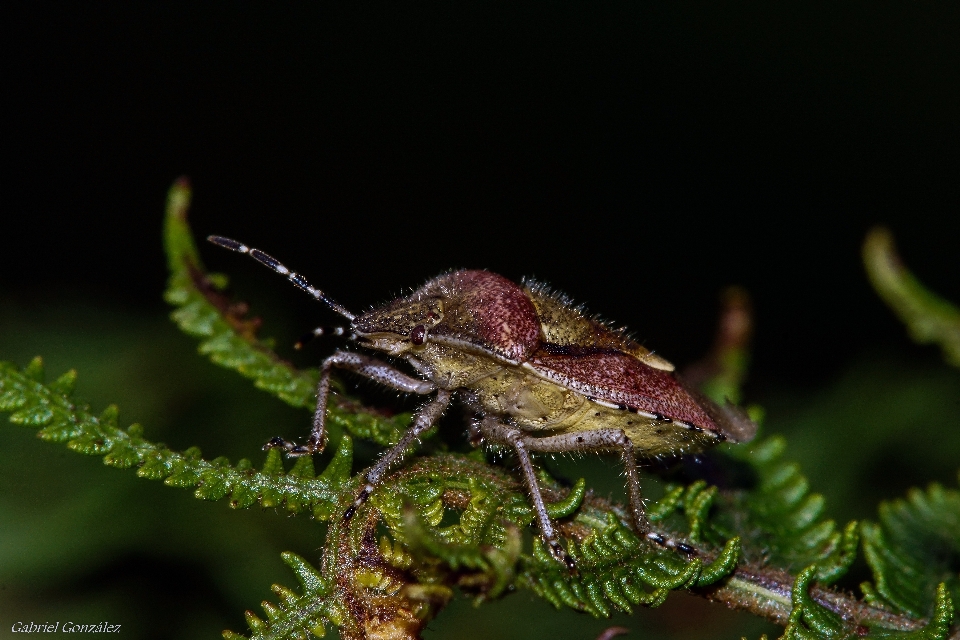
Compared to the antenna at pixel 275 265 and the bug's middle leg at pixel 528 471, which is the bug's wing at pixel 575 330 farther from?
the antenna at pixel 275 265

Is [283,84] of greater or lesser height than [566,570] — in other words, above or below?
above

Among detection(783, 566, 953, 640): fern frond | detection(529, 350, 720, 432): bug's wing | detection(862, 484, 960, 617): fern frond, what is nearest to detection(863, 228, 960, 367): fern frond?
detection(862, 484, 960, 617): fern frond

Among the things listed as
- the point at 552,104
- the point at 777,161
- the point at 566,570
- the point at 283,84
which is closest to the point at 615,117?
the point at 552,104

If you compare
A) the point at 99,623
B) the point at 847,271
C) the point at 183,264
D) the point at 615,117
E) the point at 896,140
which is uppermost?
the point at 615,117

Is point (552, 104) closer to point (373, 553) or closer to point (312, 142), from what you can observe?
point (312, 142)

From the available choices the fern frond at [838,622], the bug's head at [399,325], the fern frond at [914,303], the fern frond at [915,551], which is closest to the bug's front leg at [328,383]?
the bug's head at [399,325]
